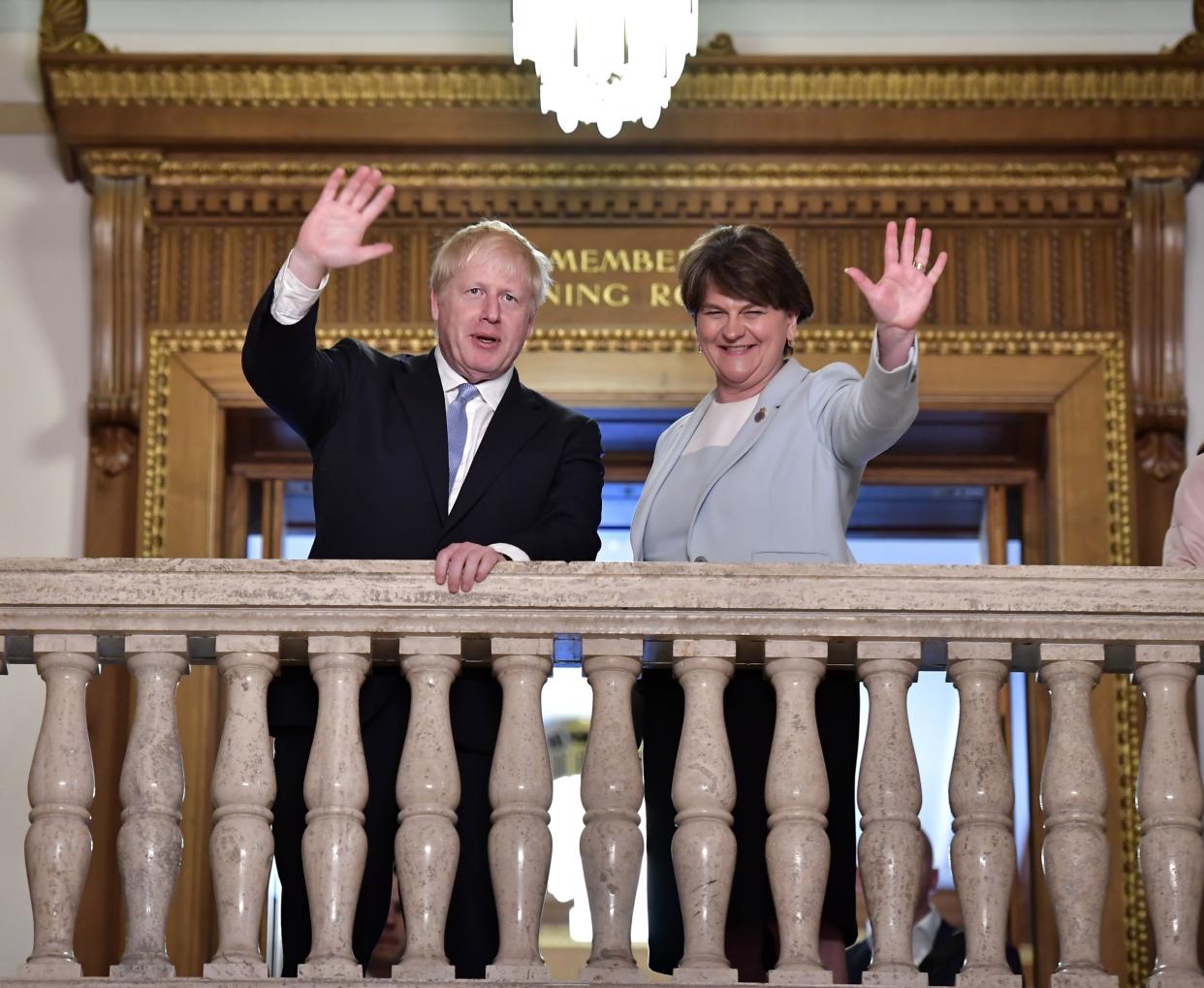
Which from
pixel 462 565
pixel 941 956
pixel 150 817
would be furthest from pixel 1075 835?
pixel 941 956

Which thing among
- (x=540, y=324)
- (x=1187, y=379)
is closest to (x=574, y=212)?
(x=540, y=324)

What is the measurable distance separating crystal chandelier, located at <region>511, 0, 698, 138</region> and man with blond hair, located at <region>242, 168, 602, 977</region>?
133cm

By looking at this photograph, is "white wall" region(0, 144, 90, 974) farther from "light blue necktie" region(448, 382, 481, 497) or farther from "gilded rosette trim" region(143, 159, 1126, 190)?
"light blue necktie" region(448, 382, 481, 497)

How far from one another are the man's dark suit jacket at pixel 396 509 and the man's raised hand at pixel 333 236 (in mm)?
96

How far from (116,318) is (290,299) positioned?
2805 millimetres

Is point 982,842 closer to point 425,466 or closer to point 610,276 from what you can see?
point 425,466

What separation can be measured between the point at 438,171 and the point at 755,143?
965 millimetres

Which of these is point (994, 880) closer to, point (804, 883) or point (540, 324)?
point (804, 883)

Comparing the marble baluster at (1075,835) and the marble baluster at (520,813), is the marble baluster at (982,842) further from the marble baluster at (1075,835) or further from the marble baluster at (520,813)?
the marble baluster at (520,813)

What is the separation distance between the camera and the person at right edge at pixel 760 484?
410 centimetres

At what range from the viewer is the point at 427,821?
3863 mm

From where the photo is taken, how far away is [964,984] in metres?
3.79

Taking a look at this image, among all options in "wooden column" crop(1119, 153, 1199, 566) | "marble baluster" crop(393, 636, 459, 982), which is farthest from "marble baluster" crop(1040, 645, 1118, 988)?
"wooden column" crop(1119, 153, 1199, 566)

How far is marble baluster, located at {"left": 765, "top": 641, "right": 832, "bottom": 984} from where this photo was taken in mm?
3832
